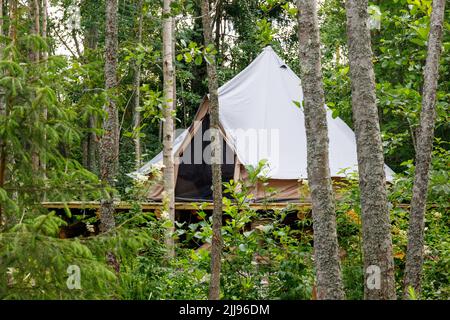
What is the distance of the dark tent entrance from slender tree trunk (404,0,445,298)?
657cm

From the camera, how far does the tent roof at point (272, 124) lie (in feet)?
33.9

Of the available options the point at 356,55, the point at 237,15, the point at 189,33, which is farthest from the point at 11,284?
the point at 237,15

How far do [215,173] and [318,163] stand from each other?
1.32 metres

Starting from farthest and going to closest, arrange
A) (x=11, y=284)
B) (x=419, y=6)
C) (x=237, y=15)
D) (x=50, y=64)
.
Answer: (x=237, y=15), (x=419, y=6), (x=50, y=64), (x=11, y=284)

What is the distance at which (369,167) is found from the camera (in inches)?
147

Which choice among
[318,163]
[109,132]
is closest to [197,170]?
[109,132]

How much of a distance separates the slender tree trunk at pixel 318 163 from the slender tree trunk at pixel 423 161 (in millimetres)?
923

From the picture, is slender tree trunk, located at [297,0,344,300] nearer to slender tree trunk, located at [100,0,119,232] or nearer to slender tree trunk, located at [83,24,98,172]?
slender tree trunk, located at [100,0,119,232]

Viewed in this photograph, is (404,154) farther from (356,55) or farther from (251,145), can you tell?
(356,55)

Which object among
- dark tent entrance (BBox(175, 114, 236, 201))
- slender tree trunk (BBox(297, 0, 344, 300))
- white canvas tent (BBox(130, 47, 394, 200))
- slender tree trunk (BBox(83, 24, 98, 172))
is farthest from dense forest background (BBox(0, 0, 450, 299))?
slender tree trunk (BBox(83, 24, 98, 172))

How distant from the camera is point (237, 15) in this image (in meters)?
18.8

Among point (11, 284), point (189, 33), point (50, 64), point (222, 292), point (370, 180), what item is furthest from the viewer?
point (189, 33)

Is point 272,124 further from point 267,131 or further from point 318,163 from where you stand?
point 318,163

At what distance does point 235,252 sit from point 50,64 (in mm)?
2045
